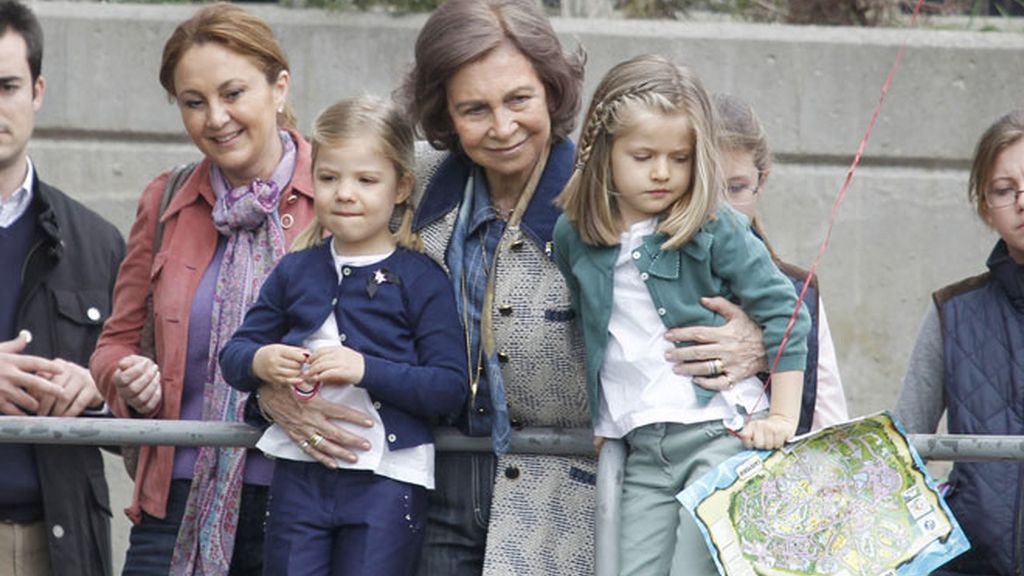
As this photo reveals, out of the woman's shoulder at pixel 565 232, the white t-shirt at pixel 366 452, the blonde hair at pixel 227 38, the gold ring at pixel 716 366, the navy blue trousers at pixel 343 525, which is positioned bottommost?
the navy blue trousers at pixel 343 525

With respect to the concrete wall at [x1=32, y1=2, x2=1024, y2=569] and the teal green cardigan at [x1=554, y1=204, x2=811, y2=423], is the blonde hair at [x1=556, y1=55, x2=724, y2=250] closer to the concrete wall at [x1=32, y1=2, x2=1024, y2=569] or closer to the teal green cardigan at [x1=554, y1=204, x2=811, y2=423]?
the teal green cardigan at [x1=554, y1=204, x2=811, y2=423]

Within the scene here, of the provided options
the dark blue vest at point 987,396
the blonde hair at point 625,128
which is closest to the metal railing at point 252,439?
the blonde hair at point 625,128

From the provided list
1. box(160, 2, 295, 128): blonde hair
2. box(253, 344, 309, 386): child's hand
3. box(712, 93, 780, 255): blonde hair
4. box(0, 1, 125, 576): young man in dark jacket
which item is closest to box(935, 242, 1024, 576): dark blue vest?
box(712, 93, 780, 255): blonde hair

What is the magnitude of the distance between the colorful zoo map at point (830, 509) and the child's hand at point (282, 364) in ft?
2.53

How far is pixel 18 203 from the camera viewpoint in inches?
185

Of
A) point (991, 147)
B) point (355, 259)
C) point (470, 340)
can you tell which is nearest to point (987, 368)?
point (991, 147)

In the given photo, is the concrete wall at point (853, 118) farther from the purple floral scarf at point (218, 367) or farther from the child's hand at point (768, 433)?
the child's hand at point (768, 433)

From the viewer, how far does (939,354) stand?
4348 millimetres

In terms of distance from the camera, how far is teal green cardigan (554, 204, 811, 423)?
3.63m

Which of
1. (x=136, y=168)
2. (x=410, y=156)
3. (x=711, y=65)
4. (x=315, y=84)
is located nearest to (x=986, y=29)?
(x=711, y=65)

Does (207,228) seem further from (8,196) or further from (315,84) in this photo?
(315,84)

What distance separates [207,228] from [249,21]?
1.49ft

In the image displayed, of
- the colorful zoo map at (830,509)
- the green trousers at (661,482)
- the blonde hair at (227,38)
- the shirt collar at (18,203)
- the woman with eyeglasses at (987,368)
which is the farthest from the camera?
the shirt collar at (18,203)

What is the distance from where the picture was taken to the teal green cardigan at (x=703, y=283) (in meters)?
3.63
